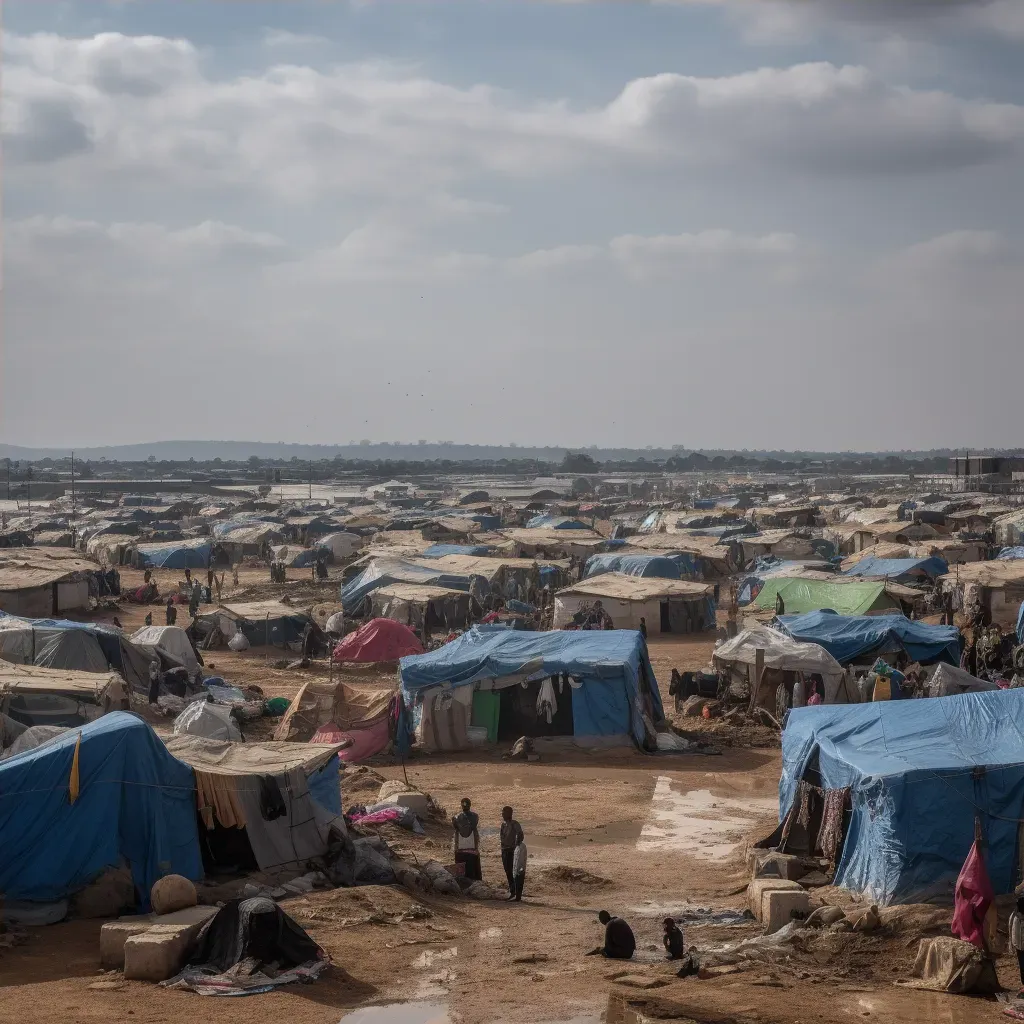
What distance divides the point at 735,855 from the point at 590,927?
3.51 meters

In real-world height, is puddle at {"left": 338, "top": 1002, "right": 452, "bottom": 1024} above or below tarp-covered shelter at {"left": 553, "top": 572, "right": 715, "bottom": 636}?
below

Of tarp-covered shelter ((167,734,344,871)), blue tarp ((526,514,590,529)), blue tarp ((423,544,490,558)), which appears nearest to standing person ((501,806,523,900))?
tarp-covered shelter ((167,734,344,871))

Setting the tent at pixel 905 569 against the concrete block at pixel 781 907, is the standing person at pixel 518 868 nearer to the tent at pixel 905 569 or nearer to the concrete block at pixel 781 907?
the concrete block at pixel 781 907

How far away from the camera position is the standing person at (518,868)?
41.4 feet

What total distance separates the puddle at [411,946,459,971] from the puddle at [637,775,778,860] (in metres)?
4.67

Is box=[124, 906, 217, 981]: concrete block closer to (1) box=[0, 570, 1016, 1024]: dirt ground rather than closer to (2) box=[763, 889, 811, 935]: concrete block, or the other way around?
(1) box=[0, 570, 1016, 1024]: dirt ground

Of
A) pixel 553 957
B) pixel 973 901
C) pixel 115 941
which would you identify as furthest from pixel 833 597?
pixel 115 941

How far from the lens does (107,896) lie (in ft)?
38.2

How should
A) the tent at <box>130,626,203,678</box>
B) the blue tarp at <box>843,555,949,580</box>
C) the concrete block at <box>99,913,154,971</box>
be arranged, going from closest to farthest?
the concrete block at <box>99,913,154,971</box>, the tent at <box>130,626,203,678</box>, the blue tarp at <box>843,555,949,580</box>

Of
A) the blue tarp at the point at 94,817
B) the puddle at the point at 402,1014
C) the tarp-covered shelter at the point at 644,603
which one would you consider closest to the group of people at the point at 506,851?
the puddle at the point at 402,1014

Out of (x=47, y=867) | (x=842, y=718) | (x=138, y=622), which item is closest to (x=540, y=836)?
(x=842, y=718)

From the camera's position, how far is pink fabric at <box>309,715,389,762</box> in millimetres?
20188

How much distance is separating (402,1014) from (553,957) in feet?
5.79

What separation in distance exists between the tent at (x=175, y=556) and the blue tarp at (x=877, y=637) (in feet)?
111
